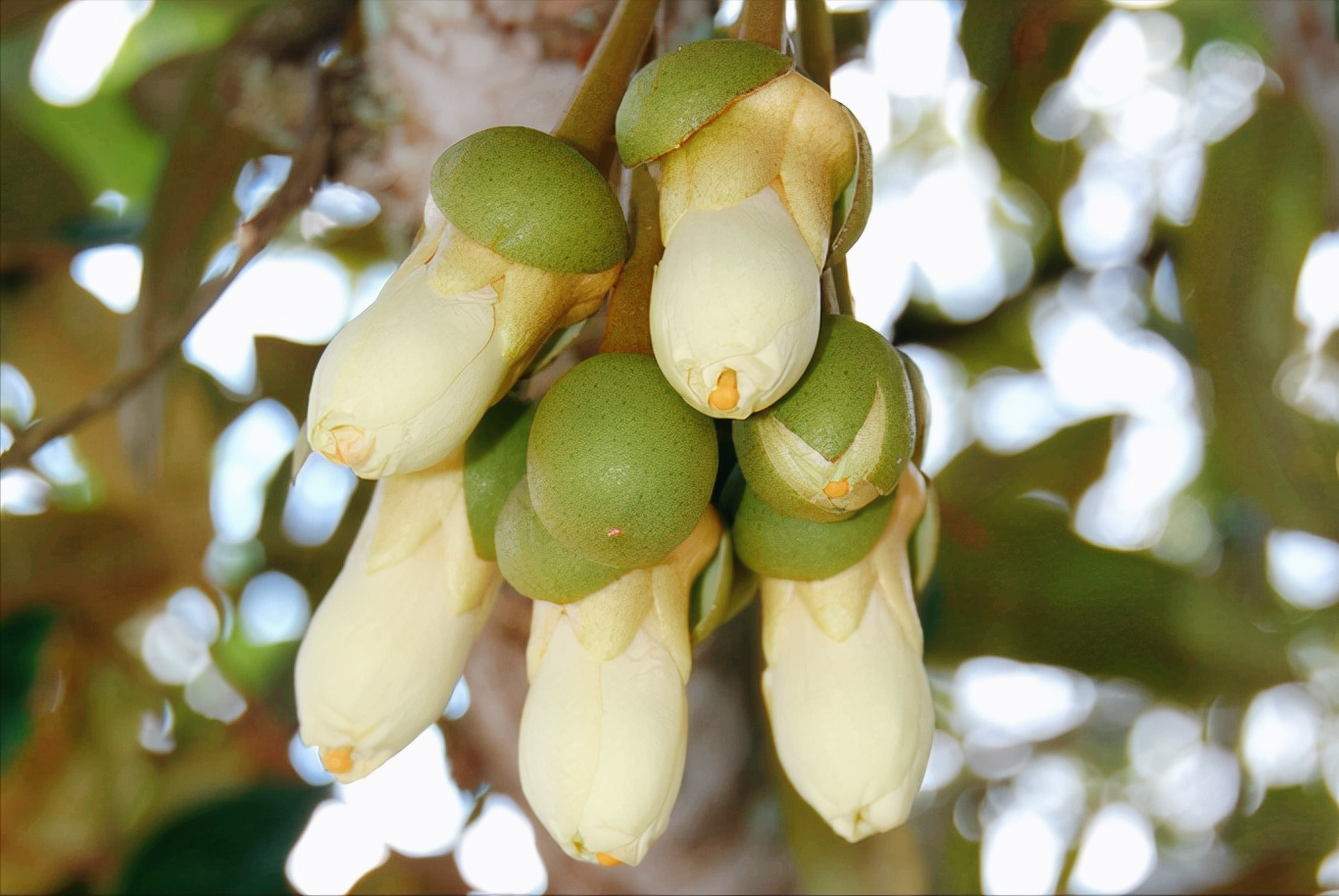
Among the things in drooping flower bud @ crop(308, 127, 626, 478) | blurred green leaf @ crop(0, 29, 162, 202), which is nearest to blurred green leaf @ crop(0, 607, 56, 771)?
blurred green leaf @ crop(0, 29, 162, 202)

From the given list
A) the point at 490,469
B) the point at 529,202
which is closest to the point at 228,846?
the point at 490,469

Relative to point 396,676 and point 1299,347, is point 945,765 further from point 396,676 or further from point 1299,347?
point 396,676

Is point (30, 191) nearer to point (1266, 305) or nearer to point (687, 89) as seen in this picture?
point (687, 89)

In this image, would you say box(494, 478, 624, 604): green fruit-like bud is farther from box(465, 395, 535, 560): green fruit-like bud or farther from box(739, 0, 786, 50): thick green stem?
box(739, 0, 786, 50): thick green stem

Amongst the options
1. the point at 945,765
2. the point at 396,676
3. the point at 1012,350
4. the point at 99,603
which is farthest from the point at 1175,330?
the point at 99,603

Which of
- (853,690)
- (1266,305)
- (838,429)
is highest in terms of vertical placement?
(838,429)

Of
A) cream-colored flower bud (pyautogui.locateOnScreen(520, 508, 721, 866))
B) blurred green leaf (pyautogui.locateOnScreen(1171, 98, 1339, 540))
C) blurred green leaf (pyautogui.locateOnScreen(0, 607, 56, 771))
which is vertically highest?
cream-colored flower bud (pyautogui.locateOnScreen(520, 508, 721, 866))

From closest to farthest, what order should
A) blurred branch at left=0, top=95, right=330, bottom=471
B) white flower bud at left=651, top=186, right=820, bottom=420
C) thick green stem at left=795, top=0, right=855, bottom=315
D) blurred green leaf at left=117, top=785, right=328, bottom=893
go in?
white flower bud at left=651, top=186, right=820, bottom=420 < thick green stem at left=795, top=0, right=855, bottom=315 < blurred branch at left=0, top=95, right=330, bottom=471 < blurred green leaf at left=117, top=785, right=328, bottom=893
